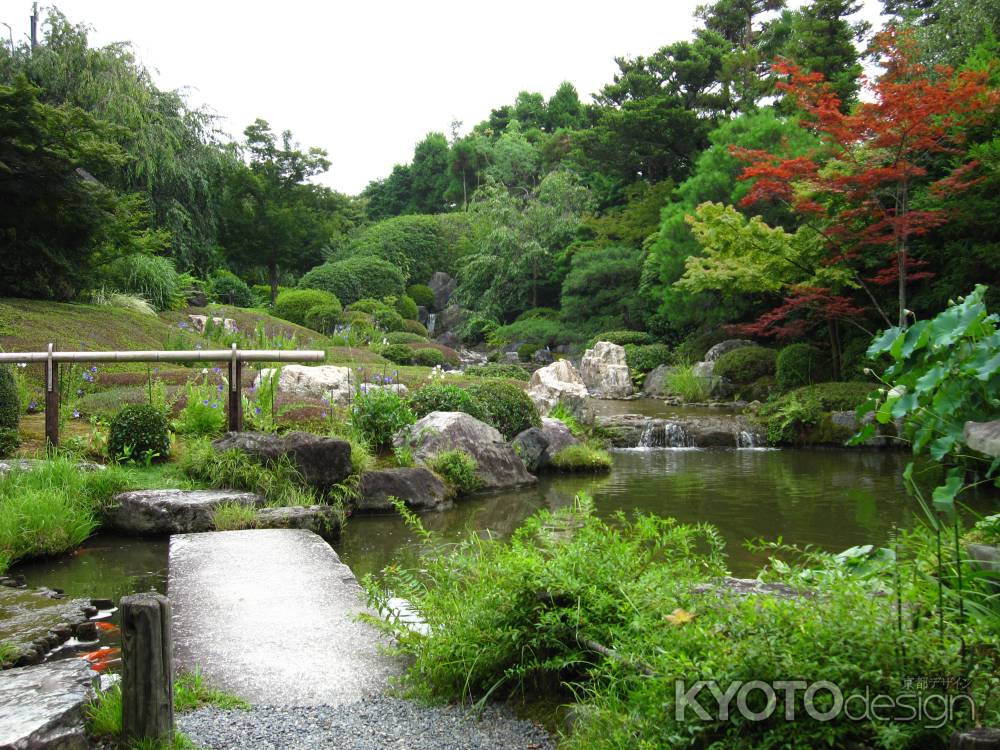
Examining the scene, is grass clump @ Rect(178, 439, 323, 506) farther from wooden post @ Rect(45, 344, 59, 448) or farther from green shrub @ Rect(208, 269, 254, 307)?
green shrub @ Rect(208, 269, 254, 307)

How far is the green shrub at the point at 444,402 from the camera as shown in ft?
32.3

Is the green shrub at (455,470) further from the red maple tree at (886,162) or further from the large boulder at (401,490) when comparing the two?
the red maple tree at (886,162)

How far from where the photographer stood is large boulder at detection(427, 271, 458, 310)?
33.9 m

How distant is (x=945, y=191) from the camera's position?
1326 cm

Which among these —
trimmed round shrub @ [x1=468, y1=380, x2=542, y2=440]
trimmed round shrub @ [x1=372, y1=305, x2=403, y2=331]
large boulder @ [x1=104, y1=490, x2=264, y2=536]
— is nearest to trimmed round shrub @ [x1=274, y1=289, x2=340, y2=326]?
trimmed round shrub @ [x1=372, y1=305, x2=403, y2=331]

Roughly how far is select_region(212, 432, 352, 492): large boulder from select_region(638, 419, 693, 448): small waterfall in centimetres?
682

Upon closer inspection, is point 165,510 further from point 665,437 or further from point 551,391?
point 665,437

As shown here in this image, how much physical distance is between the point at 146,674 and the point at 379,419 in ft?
21.5

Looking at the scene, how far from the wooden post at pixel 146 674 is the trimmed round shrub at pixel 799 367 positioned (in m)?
15.2

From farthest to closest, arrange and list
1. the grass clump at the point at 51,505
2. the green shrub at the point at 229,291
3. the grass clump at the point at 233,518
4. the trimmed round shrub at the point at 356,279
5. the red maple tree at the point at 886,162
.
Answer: the trimmed round shrub at the point at 356,279 → the green shrub at the point at 229,291 → the red maple tree at the point at 886,162 → the grass clump at the point at 233,518 → the grass clump at the point at 51,505

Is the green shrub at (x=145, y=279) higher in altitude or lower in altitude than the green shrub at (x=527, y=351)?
higher

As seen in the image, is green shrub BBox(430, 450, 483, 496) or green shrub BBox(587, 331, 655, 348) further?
green shrub BBox(587, 331, 655, 348)

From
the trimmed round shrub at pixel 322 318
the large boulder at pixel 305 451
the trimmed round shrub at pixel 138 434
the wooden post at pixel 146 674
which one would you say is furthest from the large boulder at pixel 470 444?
the trimmed round shrub at pixel 322 318

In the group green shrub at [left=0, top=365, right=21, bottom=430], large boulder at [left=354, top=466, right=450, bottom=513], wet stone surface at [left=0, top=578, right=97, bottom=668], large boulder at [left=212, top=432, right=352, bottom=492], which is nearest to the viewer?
wet stone surface at [left=0, top=578, right=97, bottom=668]
